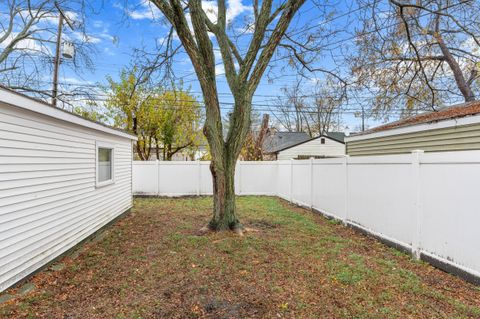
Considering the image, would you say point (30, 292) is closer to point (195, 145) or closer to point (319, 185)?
point (319, 185)

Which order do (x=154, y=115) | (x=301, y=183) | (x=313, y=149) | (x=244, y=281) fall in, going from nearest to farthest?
(x=244, y=281) → (x=301, y=183) → (x=154, y=115) → (x=313, y=149)

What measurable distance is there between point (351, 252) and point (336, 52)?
4.81 m

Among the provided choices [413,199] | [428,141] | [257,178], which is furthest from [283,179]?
[413,199]

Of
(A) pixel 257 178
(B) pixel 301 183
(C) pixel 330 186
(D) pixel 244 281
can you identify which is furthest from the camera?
(A) pixel 257 178

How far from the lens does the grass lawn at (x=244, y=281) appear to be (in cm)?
297

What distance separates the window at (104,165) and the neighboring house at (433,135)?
6833 mm

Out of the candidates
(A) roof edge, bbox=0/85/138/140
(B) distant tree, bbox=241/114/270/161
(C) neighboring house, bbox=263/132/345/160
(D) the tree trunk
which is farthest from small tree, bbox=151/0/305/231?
(C) neighboring house, bbox=263/132/345/160

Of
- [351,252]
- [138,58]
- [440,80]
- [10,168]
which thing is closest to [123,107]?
[138,58]

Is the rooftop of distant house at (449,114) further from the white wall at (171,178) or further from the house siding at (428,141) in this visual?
the white wall at (171,178)

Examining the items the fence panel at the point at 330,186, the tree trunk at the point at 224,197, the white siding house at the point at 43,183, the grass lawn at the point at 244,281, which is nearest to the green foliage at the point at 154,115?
the white siding house at the point at 43,183

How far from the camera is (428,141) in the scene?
630cm

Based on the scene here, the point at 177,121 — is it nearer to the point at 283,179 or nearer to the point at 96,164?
the point at 283,179

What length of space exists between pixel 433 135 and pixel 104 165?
7054mm

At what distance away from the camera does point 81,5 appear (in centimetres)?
598
